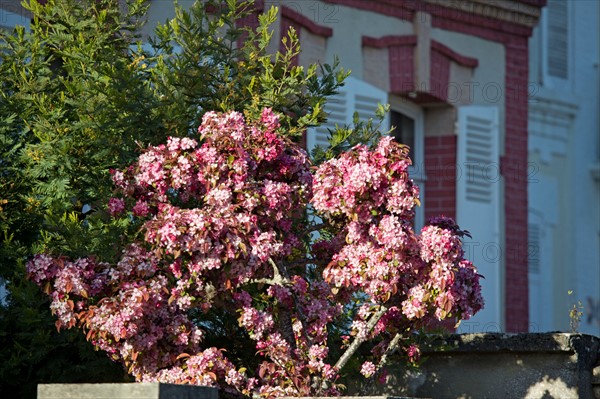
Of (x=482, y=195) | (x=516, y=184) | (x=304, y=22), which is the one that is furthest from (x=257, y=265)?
(x=516, y=184)

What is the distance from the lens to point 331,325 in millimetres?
8094

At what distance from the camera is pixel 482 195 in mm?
14234

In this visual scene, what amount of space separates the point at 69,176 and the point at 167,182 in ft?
3.10

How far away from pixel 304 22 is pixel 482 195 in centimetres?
255

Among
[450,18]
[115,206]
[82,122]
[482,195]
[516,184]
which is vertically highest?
[450,18]

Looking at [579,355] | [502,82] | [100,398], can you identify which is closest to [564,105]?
[502,82]

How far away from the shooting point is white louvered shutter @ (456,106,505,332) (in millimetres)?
13930

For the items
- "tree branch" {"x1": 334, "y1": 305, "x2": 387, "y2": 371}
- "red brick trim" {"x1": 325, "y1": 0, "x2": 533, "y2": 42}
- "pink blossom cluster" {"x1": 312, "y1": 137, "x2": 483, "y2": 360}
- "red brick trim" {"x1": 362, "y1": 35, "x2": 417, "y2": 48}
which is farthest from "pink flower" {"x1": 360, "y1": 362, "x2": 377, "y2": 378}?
"red brick trim" {"x1": 362, "y1": 35, "x2": 417, "y2": 48}

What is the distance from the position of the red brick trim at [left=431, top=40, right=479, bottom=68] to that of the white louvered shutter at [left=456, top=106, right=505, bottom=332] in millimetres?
429

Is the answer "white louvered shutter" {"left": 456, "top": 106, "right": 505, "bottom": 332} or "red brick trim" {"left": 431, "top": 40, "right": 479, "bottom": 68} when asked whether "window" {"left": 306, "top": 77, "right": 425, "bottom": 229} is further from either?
"red brick trim" {"left": 431, "top": 40, "right": 479, "bottom": 68}

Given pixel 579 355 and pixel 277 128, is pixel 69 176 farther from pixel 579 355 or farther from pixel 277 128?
pixel 579 355

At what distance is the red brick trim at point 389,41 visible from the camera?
13.5m

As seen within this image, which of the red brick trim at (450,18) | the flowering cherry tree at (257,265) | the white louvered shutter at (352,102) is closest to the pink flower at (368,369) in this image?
the flowering cherry tree at (257,265)

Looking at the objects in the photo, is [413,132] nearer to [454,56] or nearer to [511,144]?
[454,56]
